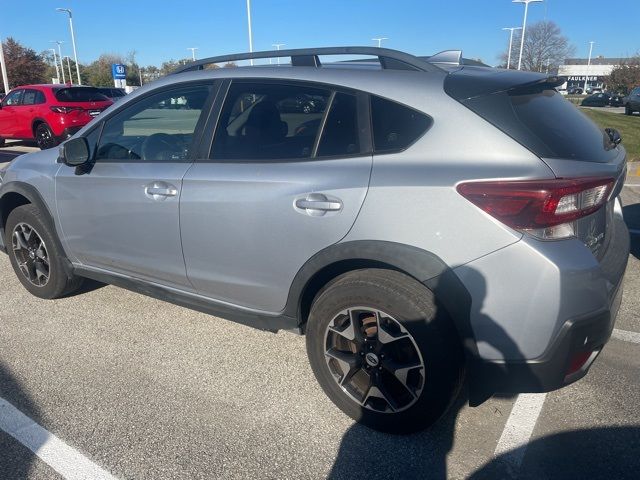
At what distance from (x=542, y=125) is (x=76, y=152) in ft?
9.17

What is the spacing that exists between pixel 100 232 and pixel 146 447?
158cm

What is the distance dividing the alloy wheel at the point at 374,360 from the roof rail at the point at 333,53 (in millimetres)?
1241

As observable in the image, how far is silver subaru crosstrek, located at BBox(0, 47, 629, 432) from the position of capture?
219 cm

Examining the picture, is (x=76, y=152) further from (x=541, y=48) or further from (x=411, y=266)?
(x=541, y=48)

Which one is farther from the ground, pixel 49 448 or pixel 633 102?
pixel 633 102

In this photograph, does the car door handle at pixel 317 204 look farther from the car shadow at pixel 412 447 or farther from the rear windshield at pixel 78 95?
the rear windshield at pixel 78 95

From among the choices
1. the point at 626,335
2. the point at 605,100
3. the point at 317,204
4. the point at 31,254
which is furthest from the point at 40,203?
the point at 605,100

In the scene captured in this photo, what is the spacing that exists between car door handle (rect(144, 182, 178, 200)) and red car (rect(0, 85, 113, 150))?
A: 11.5m

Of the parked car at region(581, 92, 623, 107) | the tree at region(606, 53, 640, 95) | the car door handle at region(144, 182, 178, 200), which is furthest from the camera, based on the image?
the tree at region(606, 53, 640, 95)

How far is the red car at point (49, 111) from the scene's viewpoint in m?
13.5

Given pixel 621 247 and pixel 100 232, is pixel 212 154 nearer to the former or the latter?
pixel 100 232

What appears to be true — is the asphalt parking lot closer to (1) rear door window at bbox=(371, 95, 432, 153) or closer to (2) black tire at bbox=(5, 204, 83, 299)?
(2) black tire at bbox=(5, 204, 83, 299)

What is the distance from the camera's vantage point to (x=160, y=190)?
314cm

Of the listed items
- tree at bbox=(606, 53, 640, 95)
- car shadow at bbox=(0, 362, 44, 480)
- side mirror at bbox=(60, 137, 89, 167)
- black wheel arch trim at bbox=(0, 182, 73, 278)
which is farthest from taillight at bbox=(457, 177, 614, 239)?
tree at bbox=(606, 53, 640, 95)
